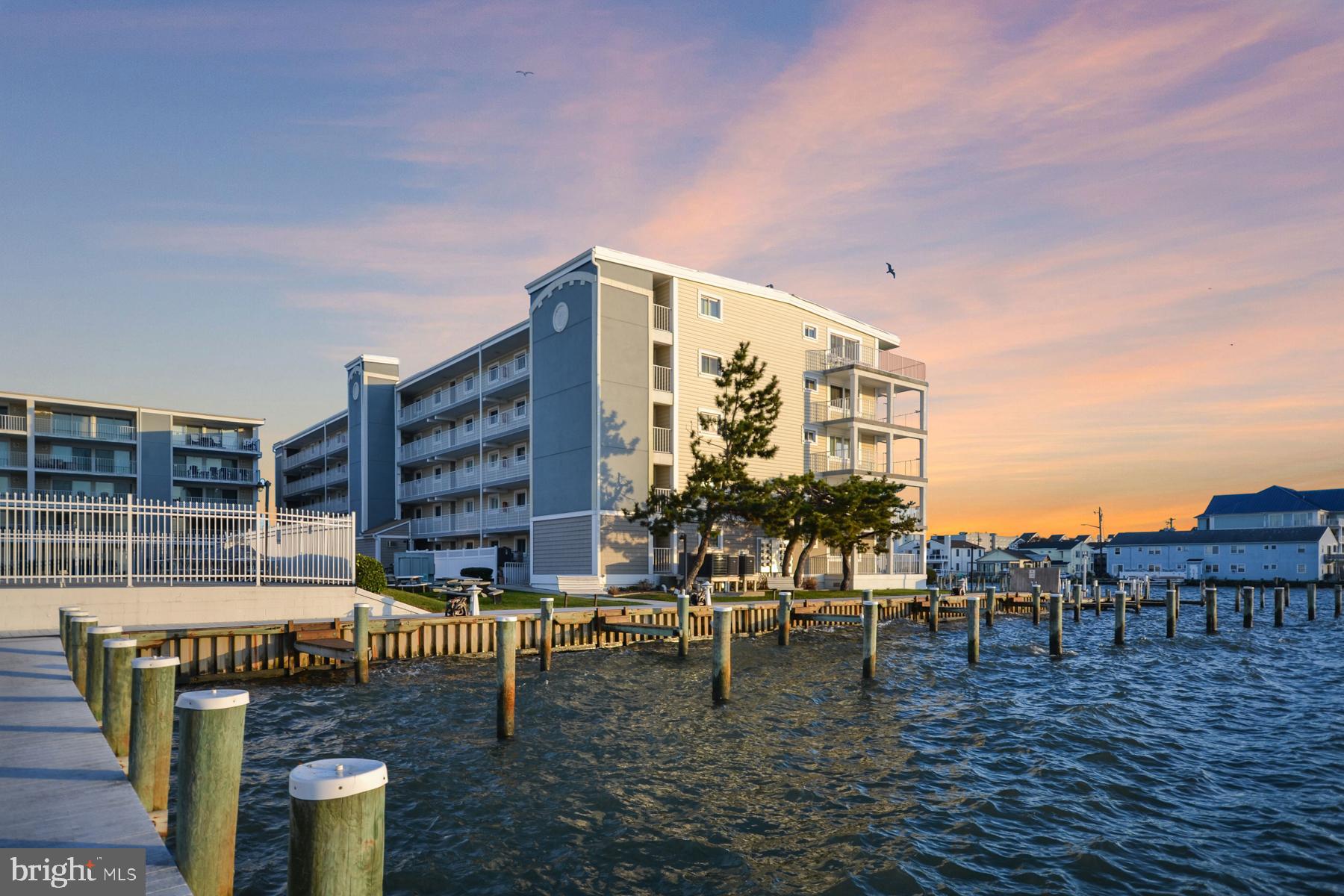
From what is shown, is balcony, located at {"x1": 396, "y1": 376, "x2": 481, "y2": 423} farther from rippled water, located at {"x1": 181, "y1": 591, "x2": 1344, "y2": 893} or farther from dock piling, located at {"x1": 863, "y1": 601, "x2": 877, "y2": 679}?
dock piling, located at {"x1": 863, "y1": 601, "x2": 877, "y2": 679}

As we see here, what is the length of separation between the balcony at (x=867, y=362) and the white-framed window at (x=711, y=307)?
6.98 meters

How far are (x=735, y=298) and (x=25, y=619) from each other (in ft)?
110

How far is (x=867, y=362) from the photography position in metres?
51.8

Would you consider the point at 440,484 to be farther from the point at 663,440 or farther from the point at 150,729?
the point at 150,729

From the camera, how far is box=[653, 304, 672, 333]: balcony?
41.0 metres

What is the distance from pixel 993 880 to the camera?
8922 mm

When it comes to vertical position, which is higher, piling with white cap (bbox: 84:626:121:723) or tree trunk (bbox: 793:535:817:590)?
piling with white cap (bbox: 84:626:121:723)

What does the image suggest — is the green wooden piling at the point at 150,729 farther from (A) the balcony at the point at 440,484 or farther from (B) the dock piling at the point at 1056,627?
(A) the balcony at the point at 440,484

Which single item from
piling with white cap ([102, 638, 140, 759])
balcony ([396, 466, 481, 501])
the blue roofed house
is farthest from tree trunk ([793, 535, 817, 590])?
the blue roofed house

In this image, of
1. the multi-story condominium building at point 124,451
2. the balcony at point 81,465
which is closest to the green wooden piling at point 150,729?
the multi-story condominium building at point 124,451

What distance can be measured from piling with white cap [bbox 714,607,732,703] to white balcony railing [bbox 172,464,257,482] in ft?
212

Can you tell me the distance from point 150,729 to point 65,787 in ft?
2.42

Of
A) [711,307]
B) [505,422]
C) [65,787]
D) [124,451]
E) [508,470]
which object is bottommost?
[65,787]

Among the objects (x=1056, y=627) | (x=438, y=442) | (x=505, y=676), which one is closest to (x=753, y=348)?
(x=438, y=442)
